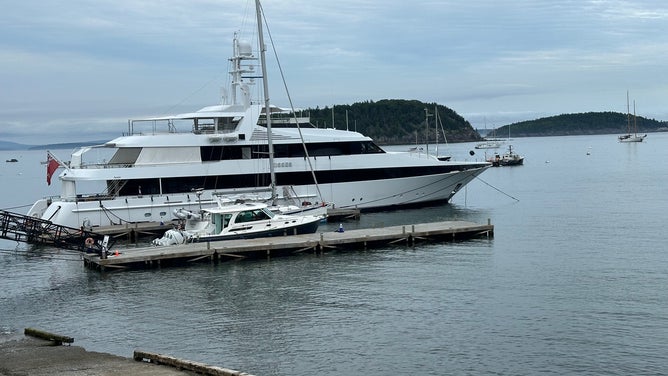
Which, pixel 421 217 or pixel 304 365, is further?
pixel 421 217

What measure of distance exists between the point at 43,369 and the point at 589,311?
46.4 ft

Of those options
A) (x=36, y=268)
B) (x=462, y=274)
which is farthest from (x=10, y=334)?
(x=462, y=274)

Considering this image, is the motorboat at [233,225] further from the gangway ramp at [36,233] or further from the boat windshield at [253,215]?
the gangway ramp at [36,233]

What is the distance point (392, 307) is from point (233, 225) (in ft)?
39.7

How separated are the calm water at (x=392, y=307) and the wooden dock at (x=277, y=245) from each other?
71cm

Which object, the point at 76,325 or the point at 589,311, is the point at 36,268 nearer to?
the point at 76,325

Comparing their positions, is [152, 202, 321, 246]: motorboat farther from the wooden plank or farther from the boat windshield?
the wooden plank

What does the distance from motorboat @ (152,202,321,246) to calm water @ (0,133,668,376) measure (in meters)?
2.93

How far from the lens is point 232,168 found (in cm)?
4394

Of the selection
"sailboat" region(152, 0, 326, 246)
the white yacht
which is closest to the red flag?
the white yacht

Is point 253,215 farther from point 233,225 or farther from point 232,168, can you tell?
point 232,168

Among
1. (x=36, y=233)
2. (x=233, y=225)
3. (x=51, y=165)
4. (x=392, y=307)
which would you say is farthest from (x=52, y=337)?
(x=51, y=165)

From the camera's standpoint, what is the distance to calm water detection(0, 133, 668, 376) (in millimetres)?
19641

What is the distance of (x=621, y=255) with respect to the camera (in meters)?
31.9
